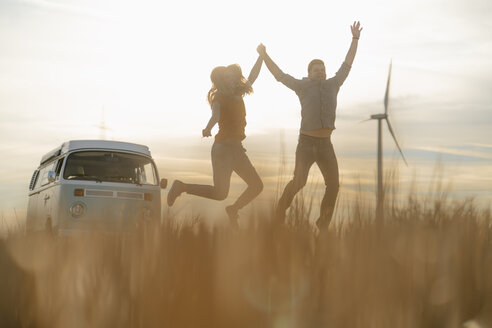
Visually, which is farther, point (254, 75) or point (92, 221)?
point (254, 75)

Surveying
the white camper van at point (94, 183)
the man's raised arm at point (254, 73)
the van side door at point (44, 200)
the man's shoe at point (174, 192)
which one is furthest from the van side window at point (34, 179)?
the man's raised arm at point (254, 73)

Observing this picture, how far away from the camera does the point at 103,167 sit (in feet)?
38.3

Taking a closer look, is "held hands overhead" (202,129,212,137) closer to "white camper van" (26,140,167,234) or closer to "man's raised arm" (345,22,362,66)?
"man's raised arm" (345,22,362,66)

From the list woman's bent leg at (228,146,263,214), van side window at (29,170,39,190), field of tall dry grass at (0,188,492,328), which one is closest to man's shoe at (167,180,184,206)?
woman's bent leg at (228,146,263,214)

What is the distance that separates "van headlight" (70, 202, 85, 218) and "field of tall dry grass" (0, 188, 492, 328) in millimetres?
5881

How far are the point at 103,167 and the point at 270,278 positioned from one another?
8174mm

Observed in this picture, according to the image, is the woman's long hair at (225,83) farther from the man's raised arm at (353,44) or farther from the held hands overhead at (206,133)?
the man's raised arm at (353,44)

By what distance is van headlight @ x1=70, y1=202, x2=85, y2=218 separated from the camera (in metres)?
11.1

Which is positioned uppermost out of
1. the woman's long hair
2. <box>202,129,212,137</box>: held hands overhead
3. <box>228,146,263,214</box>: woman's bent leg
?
the woman's long hair

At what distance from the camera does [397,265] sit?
4262 mm

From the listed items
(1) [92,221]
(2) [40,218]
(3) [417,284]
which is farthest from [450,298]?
(2) [40,218]

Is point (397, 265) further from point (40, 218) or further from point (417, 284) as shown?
point (40, 218)

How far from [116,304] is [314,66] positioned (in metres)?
5.07

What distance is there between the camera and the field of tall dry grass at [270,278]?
383 centimetres
